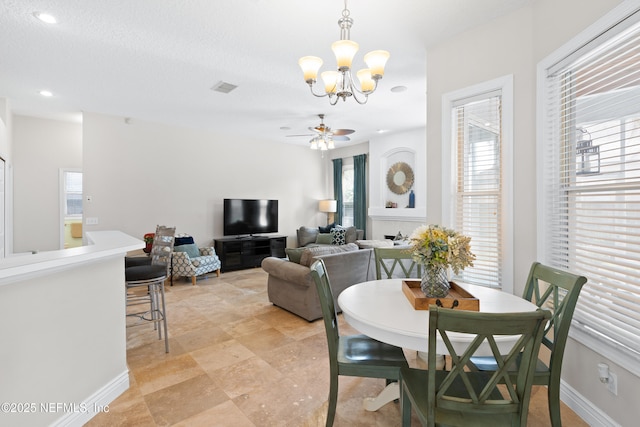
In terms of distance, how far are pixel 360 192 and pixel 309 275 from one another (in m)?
4.46

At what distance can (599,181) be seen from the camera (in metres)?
1.86

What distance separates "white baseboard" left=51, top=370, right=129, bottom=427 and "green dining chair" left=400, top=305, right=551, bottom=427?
75.2 inches

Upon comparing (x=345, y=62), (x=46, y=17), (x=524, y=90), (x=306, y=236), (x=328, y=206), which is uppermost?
(x=46, y=17)

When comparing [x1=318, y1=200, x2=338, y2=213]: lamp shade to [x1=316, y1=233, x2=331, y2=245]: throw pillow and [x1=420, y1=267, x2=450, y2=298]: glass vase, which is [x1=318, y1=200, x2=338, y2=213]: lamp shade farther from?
[x1=420, y1=267, x2=450, y2=298]: glass vase

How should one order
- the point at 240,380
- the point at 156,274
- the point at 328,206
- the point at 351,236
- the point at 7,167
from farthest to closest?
the point at 328,206 → the point at 351,236 → the point at 7,167 → the point at 156,274 → the point at 240,380

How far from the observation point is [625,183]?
1.69m

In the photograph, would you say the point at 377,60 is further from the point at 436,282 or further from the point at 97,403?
the point at 97,403

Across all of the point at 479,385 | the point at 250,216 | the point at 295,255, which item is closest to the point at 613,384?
the point at 479,385

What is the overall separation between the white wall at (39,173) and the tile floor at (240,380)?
3.78 meters

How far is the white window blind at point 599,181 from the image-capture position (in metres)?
1.63

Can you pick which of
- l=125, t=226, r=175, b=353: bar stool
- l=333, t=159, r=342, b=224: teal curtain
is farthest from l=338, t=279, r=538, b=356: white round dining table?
l=333, t=159, r=342, b=224: teal curtain

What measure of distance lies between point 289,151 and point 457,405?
6.95m

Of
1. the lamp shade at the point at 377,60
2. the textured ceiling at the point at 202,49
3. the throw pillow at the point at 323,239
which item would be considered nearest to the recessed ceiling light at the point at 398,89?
the textured ceiling at the point at 202,49

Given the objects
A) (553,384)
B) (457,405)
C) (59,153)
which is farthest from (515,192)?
(59,153)
